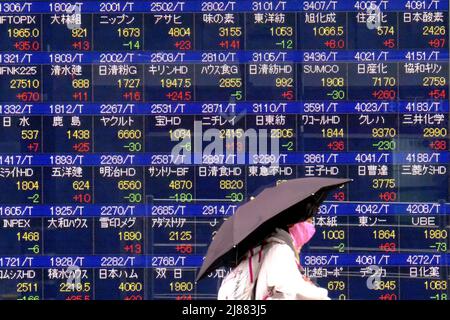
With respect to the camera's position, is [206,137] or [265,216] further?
[206,137]

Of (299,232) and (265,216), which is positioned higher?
(265,216)

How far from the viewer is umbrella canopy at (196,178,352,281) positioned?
25.4ft

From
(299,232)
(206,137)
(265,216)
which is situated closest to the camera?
(265,216)

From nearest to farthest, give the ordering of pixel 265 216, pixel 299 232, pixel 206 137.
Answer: pixel 265 216 < pixel 299 232 < pixel 206 137

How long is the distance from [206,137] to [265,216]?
244 centimetres

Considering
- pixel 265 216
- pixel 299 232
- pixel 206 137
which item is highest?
pixel 206 137

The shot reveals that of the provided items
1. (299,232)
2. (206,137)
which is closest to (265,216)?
(299,232)

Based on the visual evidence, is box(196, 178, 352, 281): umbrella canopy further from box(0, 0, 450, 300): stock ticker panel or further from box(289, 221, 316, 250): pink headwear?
box(0, 0, 450, 300): stock ticker panel

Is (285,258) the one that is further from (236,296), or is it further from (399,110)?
(399,110)

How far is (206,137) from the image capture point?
10.1 m

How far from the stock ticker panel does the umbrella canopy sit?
204 centimetres

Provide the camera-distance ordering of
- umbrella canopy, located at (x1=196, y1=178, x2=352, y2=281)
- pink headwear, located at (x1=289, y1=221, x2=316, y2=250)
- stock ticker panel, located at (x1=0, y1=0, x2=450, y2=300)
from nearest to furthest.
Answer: umbrella canopy, located at (x1=196, y1=178, x2=352, y2=281)
pink headwear, located at (x1=289, y1=221, x2=316, y2=250)
stock ticker panel, located at (x1=0, y1=0, x2=450, y2=300)

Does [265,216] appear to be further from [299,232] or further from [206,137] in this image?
[206,137]

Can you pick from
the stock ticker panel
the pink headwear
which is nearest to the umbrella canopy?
the pink headwear
